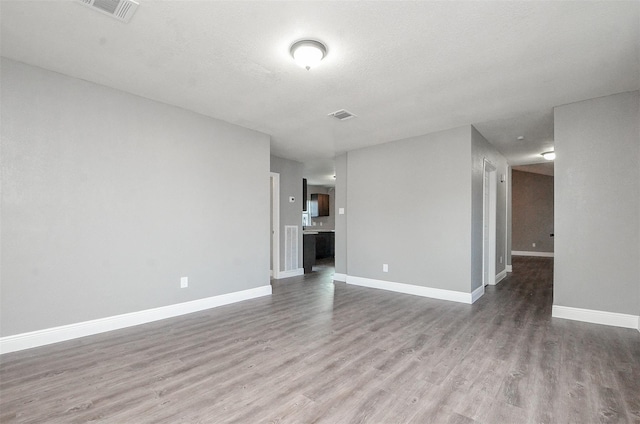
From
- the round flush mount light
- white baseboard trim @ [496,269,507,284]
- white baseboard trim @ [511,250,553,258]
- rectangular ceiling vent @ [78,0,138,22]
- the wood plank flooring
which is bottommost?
white baseboard trim @ [511,250,553,258]

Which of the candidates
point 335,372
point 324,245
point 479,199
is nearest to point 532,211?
point 479,199

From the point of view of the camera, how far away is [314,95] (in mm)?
3375

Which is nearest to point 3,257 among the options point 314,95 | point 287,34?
point 287,34

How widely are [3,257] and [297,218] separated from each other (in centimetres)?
473

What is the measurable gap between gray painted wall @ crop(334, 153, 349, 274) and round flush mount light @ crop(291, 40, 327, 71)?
3560 mm

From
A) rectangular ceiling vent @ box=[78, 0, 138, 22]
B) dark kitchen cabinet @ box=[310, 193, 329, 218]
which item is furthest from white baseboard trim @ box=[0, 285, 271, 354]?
dark kitchen cabinet @ box=[310, 193, 329, 218]

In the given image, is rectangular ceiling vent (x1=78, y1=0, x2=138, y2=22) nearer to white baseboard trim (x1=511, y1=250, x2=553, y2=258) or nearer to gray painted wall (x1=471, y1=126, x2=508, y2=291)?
gray painted wall (x1=471, y1=126, x2=508, y2=291)

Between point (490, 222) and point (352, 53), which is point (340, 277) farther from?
point (352, 53)

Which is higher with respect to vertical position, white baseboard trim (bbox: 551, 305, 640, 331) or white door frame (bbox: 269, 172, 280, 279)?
white door frame (bbox: 269, 172, 280, 279)

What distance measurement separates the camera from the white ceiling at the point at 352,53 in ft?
6.71

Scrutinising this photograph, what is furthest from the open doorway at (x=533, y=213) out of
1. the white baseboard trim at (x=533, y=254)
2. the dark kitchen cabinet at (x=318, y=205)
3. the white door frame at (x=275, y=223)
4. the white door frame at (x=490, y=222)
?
the white door frame at (x=275, y=223)

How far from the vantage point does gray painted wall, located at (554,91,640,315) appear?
3246mm

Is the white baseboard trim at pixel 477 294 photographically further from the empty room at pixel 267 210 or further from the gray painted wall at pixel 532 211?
the gray painted wall at pixel 532 211

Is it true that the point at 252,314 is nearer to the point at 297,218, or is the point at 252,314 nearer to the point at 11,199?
the point at 11,199
